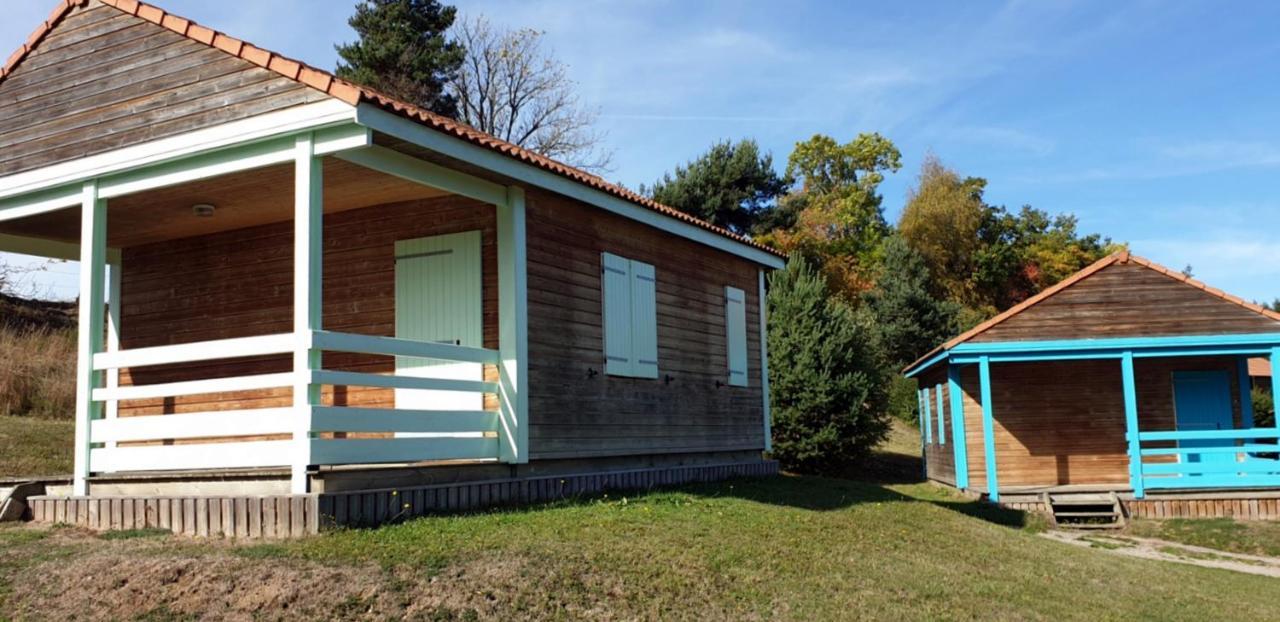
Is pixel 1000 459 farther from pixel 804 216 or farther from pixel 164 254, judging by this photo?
pixel 804 216

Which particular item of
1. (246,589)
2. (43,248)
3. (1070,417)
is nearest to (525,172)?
(246,589)

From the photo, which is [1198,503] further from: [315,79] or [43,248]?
[43,248]

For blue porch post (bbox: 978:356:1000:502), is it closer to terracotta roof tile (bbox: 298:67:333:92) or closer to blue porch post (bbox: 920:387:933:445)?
blue porch post (bbox: 920:387:933:445)

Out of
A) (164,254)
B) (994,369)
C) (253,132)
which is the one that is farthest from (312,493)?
(994,369)

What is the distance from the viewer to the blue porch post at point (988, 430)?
18844 millimetres

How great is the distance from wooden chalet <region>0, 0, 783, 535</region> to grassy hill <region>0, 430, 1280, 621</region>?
0.69 meters

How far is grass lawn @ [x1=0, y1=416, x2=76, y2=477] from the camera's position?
13789 mm

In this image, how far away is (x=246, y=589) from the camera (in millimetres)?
6625

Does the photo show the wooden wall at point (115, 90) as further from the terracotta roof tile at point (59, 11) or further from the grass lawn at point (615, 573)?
the grass lawn at point (615, 573)

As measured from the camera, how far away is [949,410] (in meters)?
22.0

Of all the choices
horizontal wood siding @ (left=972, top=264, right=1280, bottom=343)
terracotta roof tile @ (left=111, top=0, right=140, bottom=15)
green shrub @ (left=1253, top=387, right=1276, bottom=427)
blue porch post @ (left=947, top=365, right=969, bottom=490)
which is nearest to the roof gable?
horizontal wood siding @ (left=972, top=264, right=1280, bottom=343)

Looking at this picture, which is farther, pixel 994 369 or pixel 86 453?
pixel 994 369

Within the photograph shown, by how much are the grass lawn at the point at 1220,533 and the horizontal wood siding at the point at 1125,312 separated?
11.3 feet

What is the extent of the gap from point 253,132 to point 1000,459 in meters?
16.0
